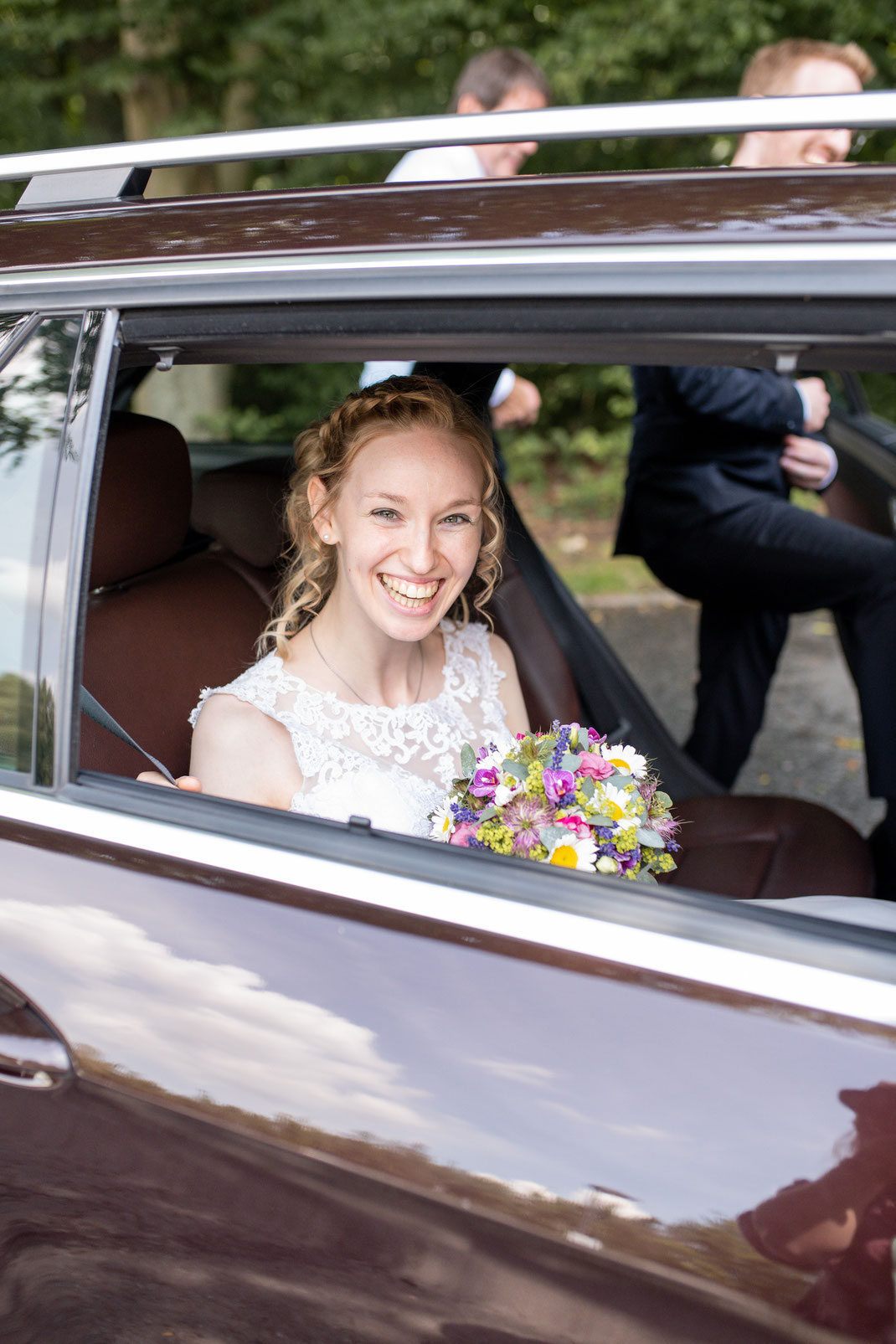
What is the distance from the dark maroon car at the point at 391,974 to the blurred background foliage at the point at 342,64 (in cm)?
423

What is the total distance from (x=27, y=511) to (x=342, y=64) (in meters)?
6.46

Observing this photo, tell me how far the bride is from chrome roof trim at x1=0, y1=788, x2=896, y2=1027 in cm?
41

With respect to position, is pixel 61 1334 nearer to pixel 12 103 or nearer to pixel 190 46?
pixel 190 46

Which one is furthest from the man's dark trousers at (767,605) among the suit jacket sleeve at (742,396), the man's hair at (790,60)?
the man's hair at (790,60)

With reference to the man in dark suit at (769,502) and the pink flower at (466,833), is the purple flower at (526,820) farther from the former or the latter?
the man in dark suit at (769,502)

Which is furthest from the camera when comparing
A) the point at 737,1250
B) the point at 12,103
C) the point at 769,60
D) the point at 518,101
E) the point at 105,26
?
the point at 12,103

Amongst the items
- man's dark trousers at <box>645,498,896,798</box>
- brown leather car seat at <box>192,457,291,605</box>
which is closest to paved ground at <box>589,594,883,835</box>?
man's dark trousers at <box>645,498,896,798</box>

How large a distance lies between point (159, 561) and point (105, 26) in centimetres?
545

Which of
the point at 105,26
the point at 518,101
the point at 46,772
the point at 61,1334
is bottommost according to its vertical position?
the point at 61,1334

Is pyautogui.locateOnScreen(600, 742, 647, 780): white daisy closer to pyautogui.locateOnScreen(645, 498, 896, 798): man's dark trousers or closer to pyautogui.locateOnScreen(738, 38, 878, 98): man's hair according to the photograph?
pyautogui.locateOnScreen(645, 498, 896, 798): man's dark trousers

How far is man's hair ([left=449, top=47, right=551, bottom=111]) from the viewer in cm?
393

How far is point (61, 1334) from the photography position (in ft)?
4.09

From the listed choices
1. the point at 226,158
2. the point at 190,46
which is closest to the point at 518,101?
the point at 226,158

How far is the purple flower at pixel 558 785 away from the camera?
1477 millimetres
